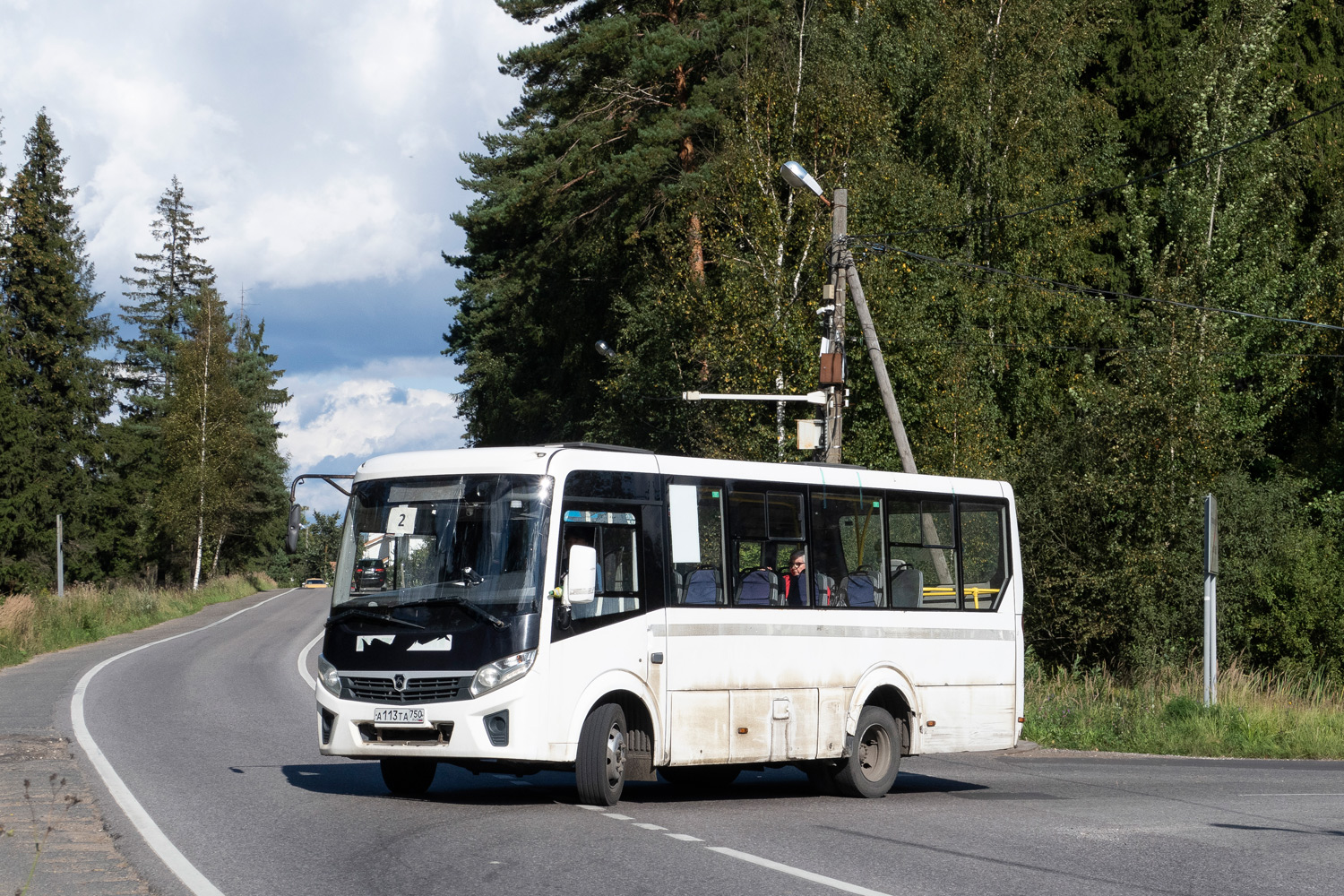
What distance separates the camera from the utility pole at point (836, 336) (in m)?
21.8

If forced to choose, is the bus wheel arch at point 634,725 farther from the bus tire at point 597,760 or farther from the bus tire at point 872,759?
the bus tire at point 872,759

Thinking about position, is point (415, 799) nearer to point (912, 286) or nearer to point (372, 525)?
point (372, 525)

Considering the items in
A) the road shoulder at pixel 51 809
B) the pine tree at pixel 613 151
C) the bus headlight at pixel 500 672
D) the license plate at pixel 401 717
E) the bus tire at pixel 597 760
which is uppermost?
the pine tree at pixel 613 151

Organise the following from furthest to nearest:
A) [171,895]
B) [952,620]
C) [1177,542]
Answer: [1177,542]
[952,620]
[171,895]

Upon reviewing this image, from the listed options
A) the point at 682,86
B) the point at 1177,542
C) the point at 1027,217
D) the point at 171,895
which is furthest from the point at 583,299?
the point at 171,895

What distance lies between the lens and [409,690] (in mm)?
10656

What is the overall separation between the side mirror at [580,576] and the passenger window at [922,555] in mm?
3650

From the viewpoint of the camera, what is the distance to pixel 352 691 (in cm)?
1092

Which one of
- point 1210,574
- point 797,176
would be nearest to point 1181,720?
point 1210,574

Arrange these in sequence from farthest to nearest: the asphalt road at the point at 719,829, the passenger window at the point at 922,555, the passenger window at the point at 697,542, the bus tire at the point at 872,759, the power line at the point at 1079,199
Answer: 1. the power line at the point at 1079,199
2. the passenger window at the point at 922,555
3. the bus tire at the point at 872,759
4. the passenger window at the point at 697,542
5. the asphalt road at the point at 719,829

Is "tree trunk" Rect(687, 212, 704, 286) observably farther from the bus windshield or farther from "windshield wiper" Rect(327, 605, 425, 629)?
"windshield wiper" Rect(327, 605, 425, 629)

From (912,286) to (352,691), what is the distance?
932 inches

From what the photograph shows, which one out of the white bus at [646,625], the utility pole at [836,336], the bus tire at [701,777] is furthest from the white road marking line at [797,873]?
the utility pole at [836,336]

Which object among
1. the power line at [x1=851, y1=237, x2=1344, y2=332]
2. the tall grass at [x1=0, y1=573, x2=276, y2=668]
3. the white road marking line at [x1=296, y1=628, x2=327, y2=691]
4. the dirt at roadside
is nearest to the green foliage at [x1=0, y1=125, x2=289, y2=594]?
the tall grass at [x1=0, y1=573, x2=276, y2=668]
